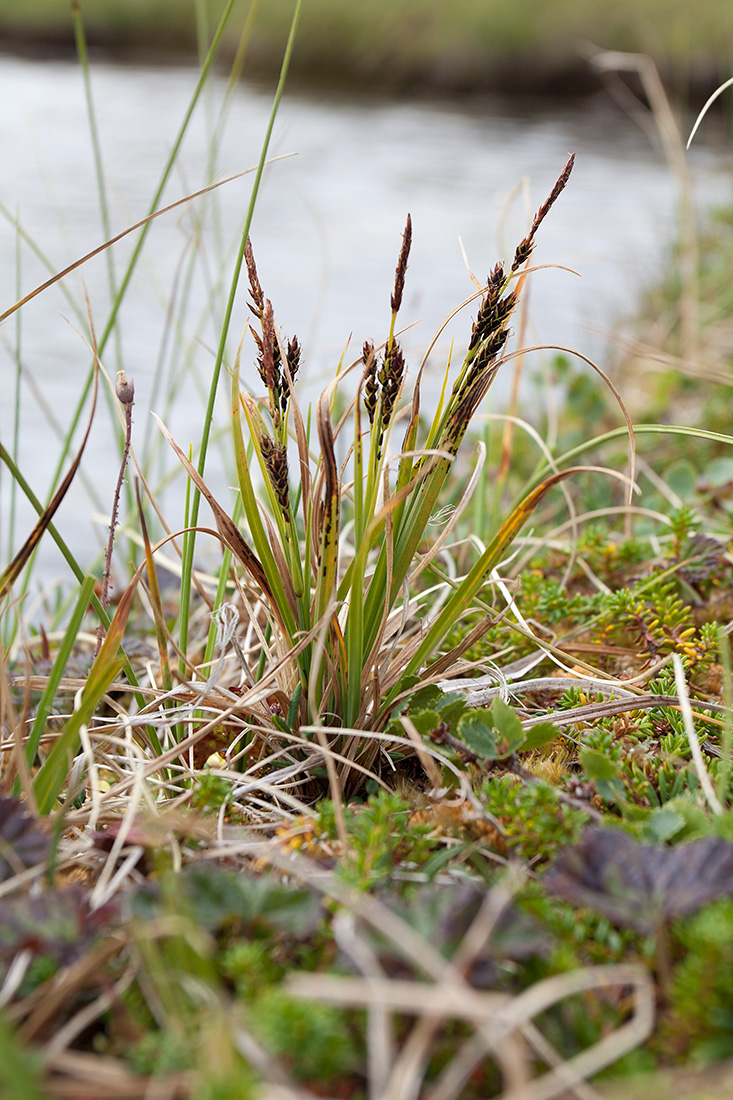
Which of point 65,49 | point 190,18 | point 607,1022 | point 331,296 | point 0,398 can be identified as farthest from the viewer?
point 190,18

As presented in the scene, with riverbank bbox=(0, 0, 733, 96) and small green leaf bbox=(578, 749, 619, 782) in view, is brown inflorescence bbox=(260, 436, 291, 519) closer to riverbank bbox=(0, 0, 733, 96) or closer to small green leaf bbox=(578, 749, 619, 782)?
small green leaf bbox=(578, 749, 619, 782)

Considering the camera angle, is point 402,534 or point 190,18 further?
point 190,18

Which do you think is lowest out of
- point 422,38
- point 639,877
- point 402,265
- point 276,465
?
point 639,877

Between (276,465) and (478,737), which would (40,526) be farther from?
(478,737)

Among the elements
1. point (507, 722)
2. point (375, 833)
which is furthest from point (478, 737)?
point (375, 833)

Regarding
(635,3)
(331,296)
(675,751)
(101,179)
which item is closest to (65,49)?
(635,3)

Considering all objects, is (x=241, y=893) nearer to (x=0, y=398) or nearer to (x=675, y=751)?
(x=675, y=751)

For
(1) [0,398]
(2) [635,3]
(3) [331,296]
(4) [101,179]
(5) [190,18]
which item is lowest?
(1) [0,398]
